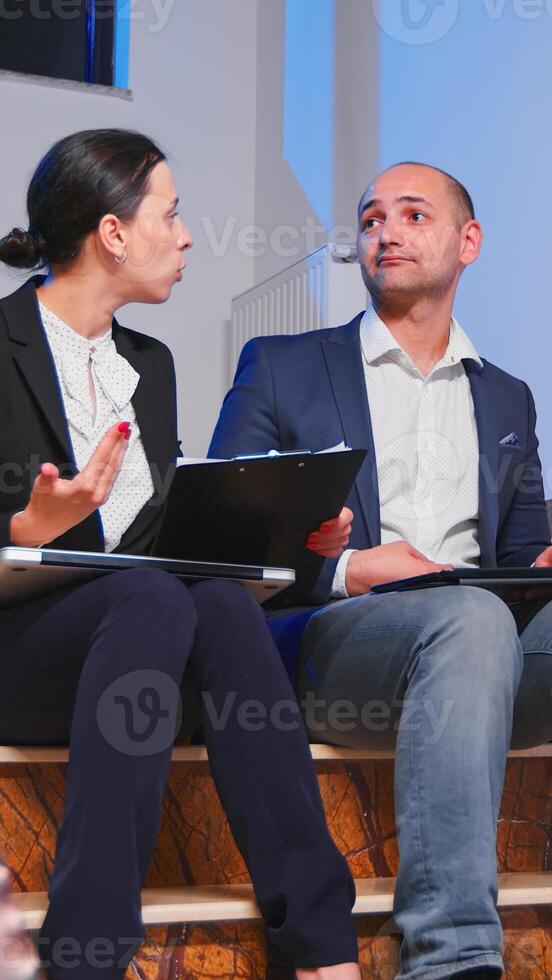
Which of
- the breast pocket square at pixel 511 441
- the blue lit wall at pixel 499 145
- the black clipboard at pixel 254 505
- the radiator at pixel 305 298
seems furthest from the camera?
the radiator at pixel 305 298

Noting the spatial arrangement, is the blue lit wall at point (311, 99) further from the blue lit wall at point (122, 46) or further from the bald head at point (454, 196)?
the bald head at point (454, 196)

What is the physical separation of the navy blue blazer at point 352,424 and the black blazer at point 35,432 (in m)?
0.23

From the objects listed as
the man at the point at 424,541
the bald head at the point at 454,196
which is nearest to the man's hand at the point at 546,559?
the man at the point at 424,541

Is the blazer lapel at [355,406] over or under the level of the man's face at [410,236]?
under

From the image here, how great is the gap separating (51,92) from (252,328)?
879 millimetres

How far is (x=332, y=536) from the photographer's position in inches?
52.0

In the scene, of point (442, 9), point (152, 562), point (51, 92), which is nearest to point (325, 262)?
point (442, 9)

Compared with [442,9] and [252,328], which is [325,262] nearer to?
[252,328]

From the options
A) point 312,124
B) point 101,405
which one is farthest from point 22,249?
point 312,124

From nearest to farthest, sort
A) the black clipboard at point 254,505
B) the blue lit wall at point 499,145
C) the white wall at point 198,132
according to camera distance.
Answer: the black clipboard at point 254,505 < the blue lit wall at point 499,145 < the white wall at point 198,132

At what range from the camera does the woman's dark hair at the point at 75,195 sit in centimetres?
144

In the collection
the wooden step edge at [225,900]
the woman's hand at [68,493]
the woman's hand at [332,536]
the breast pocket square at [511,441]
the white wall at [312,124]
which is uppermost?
the white wall at [312,124]

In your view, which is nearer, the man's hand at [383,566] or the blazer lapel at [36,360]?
the blazer lapel at [36,360]

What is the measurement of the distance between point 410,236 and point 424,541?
46 centimetres
